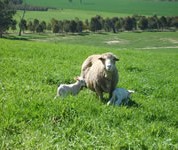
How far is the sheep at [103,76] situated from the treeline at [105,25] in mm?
110659

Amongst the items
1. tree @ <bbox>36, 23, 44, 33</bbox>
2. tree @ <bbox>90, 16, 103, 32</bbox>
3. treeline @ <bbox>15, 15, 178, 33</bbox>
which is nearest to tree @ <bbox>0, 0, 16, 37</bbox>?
treeline @ <bbox>15, 15, 178, 33</bbox>

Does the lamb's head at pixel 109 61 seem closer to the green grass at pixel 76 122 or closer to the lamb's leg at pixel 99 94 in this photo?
the lamb's leg at pixel 99 94

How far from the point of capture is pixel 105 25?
485 ft

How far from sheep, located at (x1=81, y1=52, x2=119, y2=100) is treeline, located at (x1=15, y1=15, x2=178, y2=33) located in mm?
110659

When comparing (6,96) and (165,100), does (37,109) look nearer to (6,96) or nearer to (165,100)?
(6,96)

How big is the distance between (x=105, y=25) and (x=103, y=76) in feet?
450

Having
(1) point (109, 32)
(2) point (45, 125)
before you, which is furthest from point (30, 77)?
(1) point (109, 32)

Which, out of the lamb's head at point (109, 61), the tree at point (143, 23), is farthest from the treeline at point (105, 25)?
the lamb's head at point (109, 61)

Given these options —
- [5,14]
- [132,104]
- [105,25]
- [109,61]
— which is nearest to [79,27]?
[105,25]

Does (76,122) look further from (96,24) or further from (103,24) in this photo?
(103,24)

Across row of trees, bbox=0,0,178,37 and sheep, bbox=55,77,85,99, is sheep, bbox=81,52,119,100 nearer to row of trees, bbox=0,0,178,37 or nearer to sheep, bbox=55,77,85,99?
sheep, bbox=55,77,85,99

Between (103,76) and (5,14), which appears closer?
(103,76)

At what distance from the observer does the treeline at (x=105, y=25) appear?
129000 millimetres

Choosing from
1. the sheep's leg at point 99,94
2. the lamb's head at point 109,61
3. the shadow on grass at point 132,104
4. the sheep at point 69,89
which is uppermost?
the lamb's head at point 109,61
